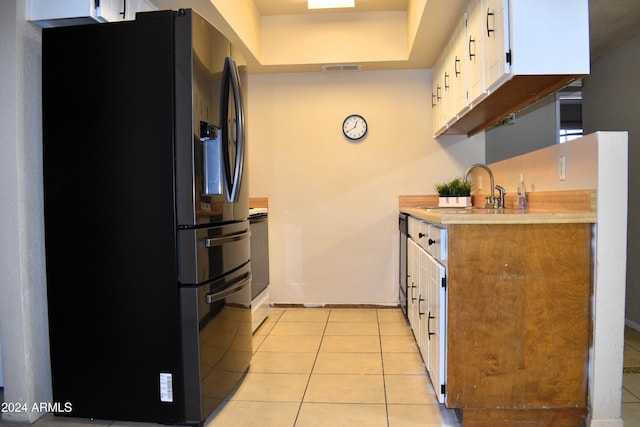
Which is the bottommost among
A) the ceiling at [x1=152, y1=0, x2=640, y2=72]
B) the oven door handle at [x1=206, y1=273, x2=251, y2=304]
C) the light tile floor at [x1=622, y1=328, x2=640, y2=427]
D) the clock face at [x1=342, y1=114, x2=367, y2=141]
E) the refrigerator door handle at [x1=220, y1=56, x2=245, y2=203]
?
the light tile floor at [x1=622, y1=328, x2=640, y2=427]

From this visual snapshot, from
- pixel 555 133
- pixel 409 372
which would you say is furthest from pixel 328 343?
pixel 555 133

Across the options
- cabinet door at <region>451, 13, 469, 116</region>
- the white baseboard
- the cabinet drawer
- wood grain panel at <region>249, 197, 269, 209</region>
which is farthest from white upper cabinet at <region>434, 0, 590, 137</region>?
wood grain panel at <region>249, 197, 269, 209</region>

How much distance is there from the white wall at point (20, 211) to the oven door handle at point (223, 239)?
791 millimetres

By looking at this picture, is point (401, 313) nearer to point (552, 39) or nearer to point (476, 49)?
point (476, 49)

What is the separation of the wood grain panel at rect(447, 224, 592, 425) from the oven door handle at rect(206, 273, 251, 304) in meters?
1.05

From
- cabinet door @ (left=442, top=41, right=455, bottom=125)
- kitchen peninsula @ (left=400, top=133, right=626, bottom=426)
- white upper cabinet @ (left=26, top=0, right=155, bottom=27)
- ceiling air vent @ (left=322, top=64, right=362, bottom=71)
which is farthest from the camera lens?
ceiling air vent @ (left=322, top=64, right=362, bottom=71)

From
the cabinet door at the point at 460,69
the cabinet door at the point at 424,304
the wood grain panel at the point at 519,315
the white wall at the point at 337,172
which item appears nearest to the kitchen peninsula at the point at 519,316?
the wood grain panel at the point at 519,315

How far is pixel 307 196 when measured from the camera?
4242 millimetres

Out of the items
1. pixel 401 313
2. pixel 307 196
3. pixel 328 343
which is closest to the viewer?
pixel 328 343

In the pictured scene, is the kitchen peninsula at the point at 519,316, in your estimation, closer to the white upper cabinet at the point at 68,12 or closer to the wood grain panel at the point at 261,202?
the white upper cabinet at the point at 68,12

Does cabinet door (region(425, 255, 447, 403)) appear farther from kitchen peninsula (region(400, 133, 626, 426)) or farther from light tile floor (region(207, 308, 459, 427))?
light tile floor (region(207, 308, 459, 427))

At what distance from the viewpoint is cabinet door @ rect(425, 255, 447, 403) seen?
200 cm

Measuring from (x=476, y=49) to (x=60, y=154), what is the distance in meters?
2.18

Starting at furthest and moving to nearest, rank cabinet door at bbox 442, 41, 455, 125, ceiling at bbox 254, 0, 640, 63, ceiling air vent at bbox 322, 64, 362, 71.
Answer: ceiling air vent at bbox 322, 64, 362, 71
cabinet door at bbox 442, 41, 455, 125
ceiling at bbox 254, 0, 640, 63
